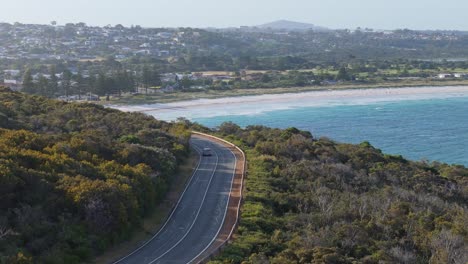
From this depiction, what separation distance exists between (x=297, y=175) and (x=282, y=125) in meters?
33.6

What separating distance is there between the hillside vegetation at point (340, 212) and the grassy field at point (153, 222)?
216cm

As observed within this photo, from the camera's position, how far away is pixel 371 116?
61.0 metres

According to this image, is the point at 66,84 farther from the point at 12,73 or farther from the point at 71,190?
the point at 71,190

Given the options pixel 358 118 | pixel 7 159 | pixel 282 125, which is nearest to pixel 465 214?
pixel 7 159

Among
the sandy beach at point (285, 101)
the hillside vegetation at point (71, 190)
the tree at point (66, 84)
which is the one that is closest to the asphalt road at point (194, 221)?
the hillside vegetation at point (71, 190)

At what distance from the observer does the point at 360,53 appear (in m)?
152

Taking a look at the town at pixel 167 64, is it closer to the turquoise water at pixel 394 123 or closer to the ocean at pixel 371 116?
the ocean at pixel 371 116

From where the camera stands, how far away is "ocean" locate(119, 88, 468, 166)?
46.7 metres

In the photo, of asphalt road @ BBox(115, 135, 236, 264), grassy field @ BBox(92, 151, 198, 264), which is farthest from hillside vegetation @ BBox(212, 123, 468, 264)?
grassy field @ BBox(92, 151, 198, 264)

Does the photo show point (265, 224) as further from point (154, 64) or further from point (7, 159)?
point (154, 64)

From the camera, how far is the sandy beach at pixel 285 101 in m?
61.8

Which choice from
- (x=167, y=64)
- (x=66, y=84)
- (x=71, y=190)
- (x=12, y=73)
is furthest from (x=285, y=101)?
(x=71, y=190)

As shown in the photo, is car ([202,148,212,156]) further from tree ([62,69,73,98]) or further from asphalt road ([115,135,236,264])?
tree ([62,69,73,98])

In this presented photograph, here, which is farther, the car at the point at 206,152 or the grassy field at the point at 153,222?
the car at the point at 206,152
